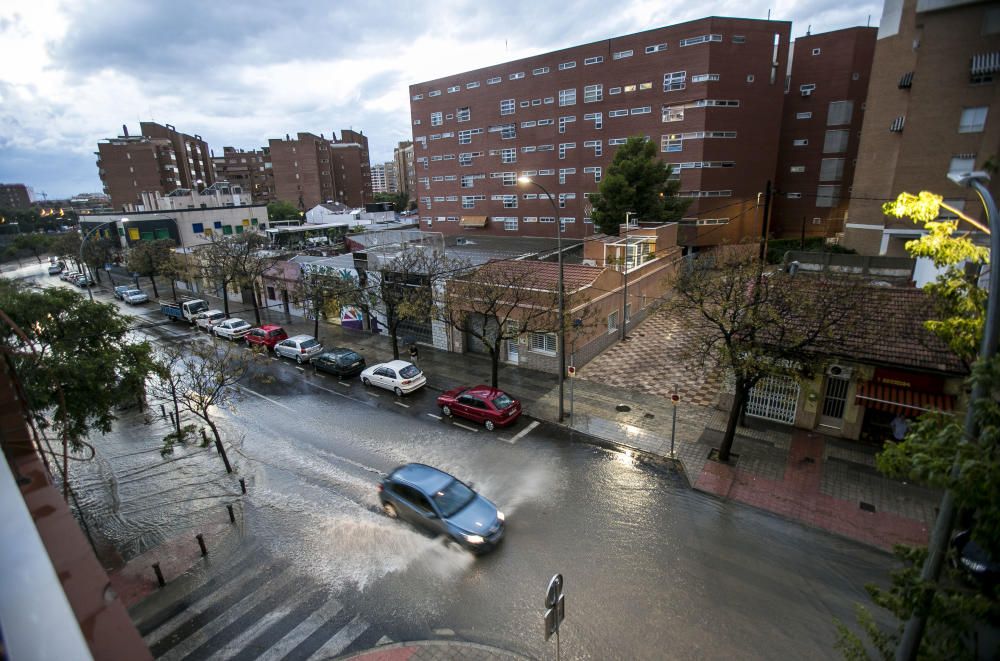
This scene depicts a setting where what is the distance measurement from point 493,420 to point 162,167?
97.6 m

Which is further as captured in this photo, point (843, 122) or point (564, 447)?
point (843, 122)

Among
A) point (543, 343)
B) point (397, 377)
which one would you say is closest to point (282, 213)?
point (397, 377)

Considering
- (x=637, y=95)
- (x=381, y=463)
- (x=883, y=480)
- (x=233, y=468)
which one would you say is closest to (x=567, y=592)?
(x=381, y=463)

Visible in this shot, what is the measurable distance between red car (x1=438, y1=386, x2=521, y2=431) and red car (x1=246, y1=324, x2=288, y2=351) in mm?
13775

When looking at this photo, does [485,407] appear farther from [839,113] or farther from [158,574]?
[839,113]

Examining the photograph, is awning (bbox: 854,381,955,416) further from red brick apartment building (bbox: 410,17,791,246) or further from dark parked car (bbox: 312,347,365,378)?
red brick apartment building (bbox: 410,17,791,246)

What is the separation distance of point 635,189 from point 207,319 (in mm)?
31233

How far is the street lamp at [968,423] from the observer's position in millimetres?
5074

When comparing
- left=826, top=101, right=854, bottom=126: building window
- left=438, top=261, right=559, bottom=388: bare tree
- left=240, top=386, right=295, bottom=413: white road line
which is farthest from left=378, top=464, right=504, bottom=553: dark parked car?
left=826, top=101, right=854, bottom=126: building window

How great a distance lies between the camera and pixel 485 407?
1762cm

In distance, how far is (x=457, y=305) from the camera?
23484 millimetres

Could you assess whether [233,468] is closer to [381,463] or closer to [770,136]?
[381,463]

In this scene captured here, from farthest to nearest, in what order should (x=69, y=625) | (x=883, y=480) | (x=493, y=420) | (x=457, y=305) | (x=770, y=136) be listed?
A: 1. (x=770, y=136)
2. (x=457, y=305)
3. (x=493, y=420)
4. (x=883, y=480)
5. (x=69, y=625)

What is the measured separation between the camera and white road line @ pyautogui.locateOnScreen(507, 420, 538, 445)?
16.9 m
